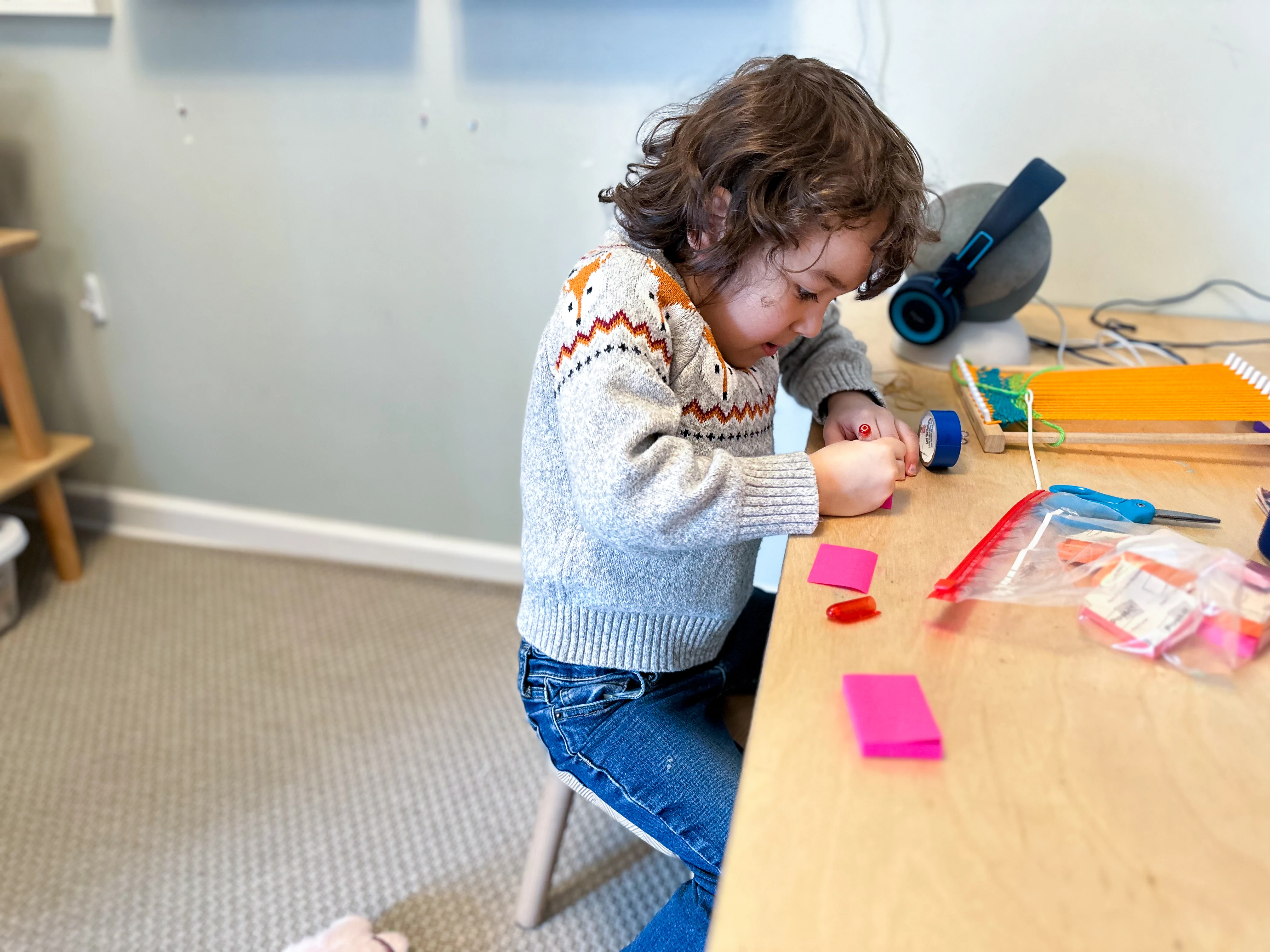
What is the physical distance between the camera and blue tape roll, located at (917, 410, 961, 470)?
29.8 inches

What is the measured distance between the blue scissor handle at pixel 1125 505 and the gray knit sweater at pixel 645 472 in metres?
0.23

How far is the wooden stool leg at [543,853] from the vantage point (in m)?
0.97

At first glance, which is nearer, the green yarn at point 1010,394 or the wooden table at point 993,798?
the wooden table at point 993,798

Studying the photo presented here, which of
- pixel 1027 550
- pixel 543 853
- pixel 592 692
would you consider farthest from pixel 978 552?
pixel 543 853

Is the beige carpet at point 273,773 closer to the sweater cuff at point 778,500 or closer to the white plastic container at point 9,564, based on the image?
the white plastic container at point 9,564

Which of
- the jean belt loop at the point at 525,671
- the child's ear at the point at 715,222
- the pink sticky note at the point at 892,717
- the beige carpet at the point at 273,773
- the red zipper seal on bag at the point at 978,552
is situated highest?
the child's ear at the point at 715,222

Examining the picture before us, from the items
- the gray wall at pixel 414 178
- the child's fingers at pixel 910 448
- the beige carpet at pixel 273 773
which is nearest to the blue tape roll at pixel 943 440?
the child's fingers at pixel 910 448

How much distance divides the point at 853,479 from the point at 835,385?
0.22 m

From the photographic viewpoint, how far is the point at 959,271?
986 millimetres

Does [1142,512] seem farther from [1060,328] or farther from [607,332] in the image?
[1060,328]

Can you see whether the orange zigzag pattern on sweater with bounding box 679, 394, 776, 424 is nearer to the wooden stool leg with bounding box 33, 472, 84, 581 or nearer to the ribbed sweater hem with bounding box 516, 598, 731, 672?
the ribbed sweater hem with bounding box 516, 598, 731, 672

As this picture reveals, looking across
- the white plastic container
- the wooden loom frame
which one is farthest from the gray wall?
the wooden loom frame

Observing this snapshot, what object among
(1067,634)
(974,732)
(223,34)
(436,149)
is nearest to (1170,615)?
(1067,634)

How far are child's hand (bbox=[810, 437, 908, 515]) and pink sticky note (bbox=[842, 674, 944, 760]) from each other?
197mm
